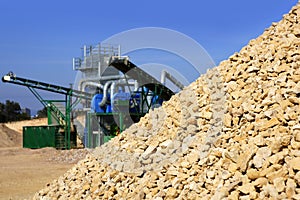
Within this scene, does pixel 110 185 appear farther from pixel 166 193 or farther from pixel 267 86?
pixel 267 86

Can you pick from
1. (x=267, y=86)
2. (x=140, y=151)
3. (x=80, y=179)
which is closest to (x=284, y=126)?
(x=267, y=86)

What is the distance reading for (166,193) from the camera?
5.35 meters

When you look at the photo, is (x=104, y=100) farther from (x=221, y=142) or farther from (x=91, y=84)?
(x=221, y=142)

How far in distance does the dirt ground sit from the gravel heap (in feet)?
11.5

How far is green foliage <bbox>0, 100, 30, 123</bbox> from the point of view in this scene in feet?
153

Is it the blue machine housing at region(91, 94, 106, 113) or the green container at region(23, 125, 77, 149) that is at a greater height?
the blue machine housing at region(91, 94, 106, 113)

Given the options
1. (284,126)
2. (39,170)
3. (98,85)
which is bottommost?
(39,170)

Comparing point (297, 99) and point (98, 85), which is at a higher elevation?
point (98, 85)

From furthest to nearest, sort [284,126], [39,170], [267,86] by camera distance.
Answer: [39,170] < [267,86] < [284,126]

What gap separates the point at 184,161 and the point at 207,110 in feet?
3.54

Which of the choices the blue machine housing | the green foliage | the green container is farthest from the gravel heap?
the green foliage

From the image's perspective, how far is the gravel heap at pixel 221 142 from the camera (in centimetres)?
467

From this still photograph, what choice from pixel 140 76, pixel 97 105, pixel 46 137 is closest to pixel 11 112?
pixel 46 137

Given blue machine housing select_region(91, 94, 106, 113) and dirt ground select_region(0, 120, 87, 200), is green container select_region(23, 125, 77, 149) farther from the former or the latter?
blue machine housing select_region(91, 94, 106, 113)
